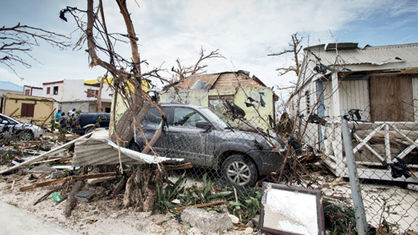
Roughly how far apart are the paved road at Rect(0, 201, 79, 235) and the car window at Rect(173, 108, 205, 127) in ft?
9.33

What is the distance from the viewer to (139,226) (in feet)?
8.00

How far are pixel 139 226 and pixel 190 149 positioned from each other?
2.04 m

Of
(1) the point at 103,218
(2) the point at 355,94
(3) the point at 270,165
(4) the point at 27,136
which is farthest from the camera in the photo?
(4) the point at 27,136

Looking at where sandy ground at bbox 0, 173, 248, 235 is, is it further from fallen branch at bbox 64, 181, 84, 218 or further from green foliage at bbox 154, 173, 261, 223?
green foliage at bbox 154, 173, 261, 223

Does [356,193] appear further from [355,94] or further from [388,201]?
[355,94]

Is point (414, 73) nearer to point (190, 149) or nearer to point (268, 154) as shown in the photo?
point (268, 154)

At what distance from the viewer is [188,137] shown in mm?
4391

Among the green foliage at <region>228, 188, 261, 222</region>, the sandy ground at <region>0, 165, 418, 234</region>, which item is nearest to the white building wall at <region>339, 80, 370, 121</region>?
the sandy ground at <region>0, 165, 418, 234</region>

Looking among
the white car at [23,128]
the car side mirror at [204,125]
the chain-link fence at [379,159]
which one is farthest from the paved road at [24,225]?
the white car at [23,128]

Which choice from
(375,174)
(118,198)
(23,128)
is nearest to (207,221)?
(118,198)

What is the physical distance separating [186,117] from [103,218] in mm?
2622

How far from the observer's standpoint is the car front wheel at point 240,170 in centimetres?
373

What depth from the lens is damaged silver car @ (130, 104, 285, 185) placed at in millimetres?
3713

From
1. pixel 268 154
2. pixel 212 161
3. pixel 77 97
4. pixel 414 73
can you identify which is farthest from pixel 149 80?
pixel 77 97
